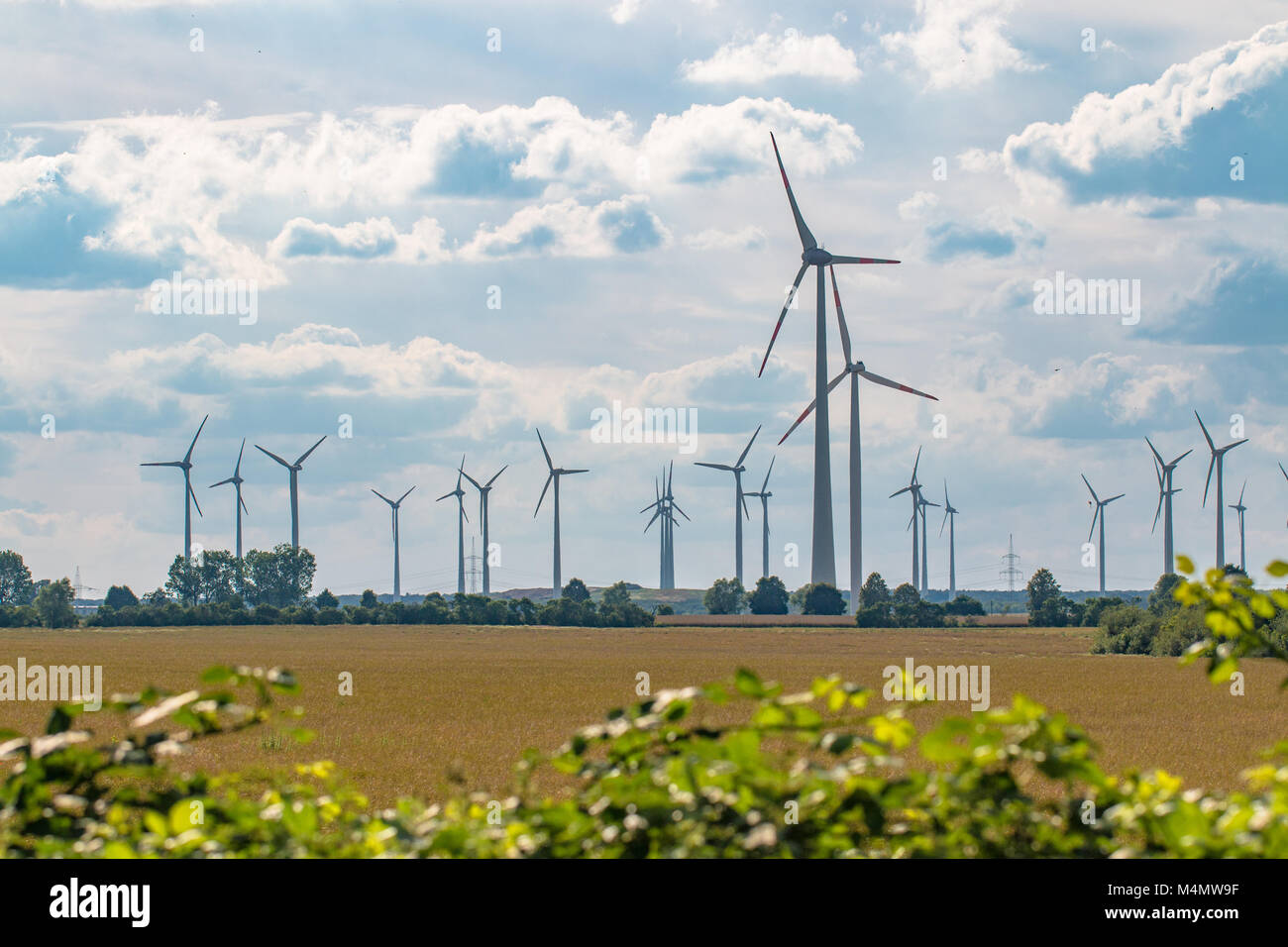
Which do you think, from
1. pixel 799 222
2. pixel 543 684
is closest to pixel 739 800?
pixel 543 684

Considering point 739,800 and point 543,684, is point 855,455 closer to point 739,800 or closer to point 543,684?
point 543,684

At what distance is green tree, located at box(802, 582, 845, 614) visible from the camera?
17738 centimetres

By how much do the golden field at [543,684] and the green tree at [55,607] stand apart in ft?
106

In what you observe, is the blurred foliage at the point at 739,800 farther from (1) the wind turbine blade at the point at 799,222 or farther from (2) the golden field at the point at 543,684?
(1) the wind turbine blade at the point at 799,222

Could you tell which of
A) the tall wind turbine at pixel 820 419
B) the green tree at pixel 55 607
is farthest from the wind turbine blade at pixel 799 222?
the green tree at pixel 55 607

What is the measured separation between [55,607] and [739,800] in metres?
183

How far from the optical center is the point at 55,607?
170 m

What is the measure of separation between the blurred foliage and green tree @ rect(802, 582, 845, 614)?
172756mm

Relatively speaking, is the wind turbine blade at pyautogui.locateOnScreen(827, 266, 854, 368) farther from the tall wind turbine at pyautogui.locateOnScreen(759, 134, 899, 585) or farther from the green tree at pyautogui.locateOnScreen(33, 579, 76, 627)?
the green tree at pyautogui.locateOnScreen(33, 579, 76, 627)

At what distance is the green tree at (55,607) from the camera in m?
170

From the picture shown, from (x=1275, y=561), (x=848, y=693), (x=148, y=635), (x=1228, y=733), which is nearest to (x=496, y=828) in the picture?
(x=848, y=693)
